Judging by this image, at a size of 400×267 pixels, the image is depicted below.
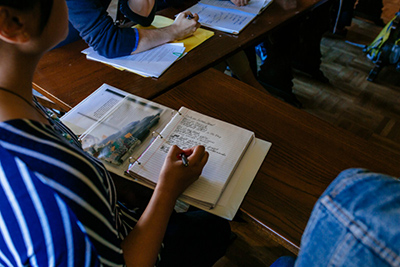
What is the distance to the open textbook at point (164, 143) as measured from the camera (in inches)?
26.9

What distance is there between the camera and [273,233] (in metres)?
0.61

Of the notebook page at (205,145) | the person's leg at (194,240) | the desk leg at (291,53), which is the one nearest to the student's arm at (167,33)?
the notebook page at (205,145)

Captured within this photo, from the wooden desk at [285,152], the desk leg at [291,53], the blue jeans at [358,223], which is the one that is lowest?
the desk leg at [291,53]

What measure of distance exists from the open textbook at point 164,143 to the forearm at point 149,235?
2.3 inches

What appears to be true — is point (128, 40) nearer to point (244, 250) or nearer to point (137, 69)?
point (137, 69)

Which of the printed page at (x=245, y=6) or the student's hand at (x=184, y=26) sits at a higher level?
the student's hand at (x=184, y=26)

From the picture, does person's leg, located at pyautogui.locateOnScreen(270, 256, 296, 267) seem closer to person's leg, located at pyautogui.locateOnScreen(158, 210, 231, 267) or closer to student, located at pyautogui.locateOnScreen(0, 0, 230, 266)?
person's leg, located at pyautogui.locateOnScreen(158, 210, 231, 267)

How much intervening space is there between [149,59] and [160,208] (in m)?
0.72

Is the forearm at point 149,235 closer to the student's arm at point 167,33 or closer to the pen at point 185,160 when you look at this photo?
the pen at point 185,160

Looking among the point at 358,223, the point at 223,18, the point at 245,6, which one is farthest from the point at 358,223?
the point at 245,6

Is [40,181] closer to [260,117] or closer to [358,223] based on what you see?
[358,223]

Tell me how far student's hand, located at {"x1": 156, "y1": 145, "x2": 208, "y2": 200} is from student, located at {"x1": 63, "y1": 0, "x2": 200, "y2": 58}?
64 centimetres

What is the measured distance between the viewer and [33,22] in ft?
1.62

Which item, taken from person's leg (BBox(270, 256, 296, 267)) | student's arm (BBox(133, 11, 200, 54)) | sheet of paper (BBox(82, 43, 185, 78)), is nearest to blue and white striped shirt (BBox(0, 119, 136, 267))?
person's leg (BBox(270, 256, 296, 267))
